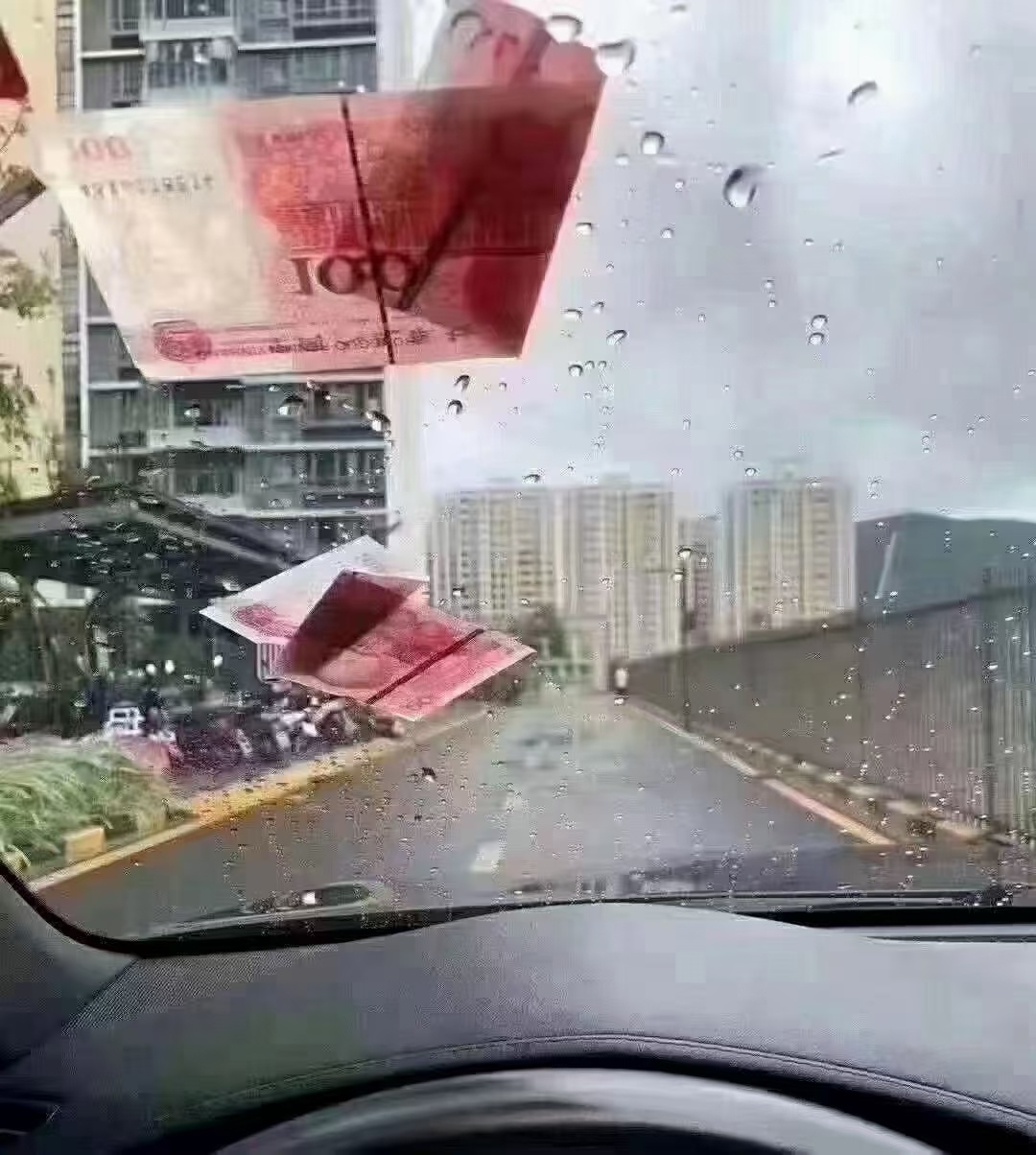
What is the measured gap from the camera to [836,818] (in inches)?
130

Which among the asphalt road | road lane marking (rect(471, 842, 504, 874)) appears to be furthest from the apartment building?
road lane marking (rect(471, 842, 504, 874))

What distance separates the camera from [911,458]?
366 centimetres

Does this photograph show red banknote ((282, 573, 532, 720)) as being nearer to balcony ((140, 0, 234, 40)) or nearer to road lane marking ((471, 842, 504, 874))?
road lane marking ((471, 842, 504, 874))

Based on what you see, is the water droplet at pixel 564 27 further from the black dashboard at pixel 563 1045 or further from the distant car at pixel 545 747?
the black dashboard at pixel 563 1045

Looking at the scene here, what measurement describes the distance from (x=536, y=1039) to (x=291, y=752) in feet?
5.79

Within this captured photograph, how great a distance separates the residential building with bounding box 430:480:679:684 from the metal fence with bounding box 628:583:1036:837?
20 centimetres

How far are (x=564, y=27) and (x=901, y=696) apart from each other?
8.19 ft

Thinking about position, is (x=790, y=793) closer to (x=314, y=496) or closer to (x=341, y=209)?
(x=314, y=496)

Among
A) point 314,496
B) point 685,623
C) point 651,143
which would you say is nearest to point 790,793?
point 685,623

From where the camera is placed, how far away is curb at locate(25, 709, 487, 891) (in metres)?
3.25

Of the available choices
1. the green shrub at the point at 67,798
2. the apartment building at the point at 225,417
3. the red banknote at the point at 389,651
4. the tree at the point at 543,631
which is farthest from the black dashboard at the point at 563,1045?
the apartment building at the point at 225,417

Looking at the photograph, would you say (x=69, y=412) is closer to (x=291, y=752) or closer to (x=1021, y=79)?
(x=291, y=752)

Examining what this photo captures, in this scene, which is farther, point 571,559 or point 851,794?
point 571,559

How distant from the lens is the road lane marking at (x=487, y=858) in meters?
3.19
